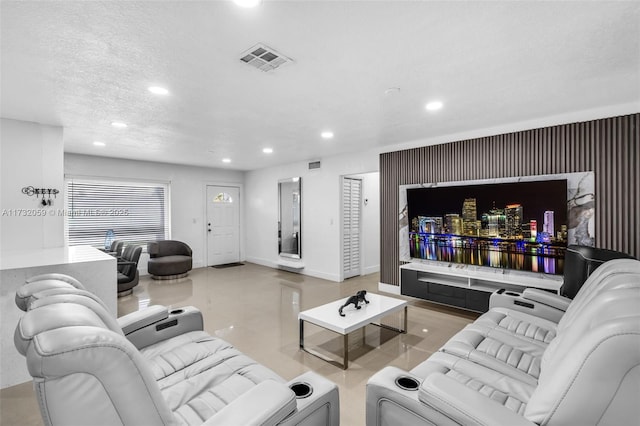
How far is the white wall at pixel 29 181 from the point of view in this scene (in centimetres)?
354

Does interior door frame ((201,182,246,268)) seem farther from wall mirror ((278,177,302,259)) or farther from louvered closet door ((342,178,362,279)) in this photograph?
louvered closet door ((342,178,362,279))

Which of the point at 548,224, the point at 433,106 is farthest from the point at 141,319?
the point at 548,224

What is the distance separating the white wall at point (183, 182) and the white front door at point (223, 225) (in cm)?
17

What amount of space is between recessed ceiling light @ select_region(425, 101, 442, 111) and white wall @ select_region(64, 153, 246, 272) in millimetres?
6005

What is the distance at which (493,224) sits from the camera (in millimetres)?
3984

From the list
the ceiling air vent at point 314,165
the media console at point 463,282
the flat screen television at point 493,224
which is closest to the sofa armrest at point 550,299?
the media console at point 463,282

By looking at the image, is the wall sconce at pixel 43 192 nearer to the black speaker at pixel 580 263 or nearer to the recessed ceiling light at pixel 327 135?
the recessed ceiling light at pixel 327 135

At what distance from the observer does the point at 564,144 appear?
3529 mm

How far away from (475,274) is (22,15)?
15.7 ft

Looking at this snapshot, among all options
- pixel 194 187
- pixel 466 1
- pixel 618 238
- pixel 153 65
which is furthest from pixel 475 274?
pixel 194 187

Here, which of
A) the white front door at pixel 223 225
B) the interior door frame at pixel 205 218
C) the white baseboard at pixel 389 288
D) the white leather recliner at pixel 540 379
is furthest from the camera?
the white front door at pixel 223 225

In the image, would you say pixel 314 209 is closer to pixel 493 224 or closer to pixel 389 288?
pixel 389 288

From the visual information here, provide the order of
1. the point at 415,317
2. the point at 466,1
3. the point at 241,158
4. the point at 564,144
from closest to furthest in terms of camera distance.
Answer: the point at 466,1, the point at 564,144, the point at 415,317, the point at 241,158

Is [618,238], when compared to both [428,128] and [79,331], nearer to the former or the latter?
[428,128]
